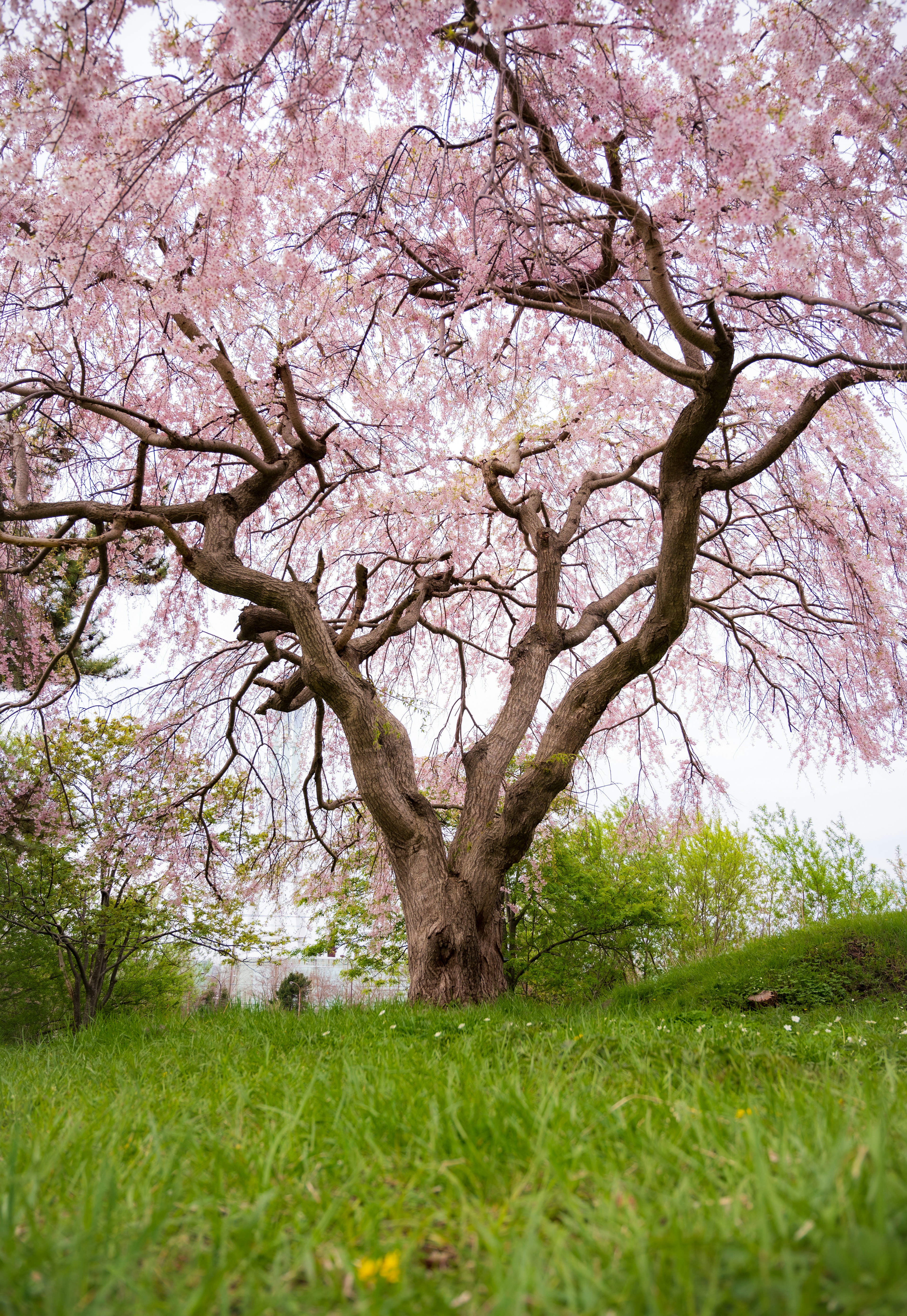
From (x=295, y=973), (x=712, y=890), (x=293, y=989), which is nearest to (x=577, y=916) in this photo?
(x=712, y=890)

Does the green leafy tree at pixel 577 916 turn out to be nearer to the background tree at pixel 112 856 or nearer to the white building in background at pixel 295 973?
the background tree at pixel 112 856

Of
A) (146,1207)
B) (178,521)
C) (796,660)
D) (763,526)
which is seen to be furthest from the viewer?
(796,660)

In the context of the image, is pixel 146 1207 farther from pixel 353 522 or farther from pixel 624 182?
pixel 353 522

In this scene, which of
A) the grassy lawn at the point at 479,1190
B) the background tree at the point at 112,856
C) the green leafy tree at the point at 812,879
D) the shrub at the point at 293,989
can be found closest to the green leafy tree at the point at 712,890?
the green leafy tree at the point at 812,879

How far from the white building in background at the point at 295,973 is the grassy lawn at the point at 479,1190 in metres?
12.4

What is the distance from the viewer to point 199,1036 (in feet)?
15.0

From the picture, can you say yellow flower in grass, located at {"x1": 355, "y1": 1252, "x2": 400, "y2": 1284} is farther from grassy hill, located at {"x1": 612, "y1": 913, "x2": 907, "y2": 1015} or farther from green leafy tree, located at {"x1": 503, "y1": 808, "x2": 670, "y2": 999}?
green leafy tree, located at {"x1": 503, "y1": 808, "x2": 670, "y2": 999}

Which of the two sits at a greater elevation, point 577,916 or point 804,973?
point 577,916

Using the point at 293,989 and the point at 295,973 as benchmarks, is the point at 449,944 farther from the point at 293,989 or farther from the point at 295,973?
the point at 295,973

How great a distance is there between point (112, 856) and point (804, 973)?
8382 millimetres

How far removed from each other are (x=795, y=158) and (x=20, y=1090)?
6.18 meters

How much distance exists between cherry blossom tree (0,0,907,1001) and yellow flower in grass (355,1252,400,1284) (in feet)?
10.7

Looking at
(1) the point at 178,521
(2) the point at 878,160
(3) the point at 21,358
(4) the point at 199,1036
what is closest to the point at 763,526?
(2) the point at 878,160

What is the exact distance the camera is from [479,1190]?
56.7 inches
